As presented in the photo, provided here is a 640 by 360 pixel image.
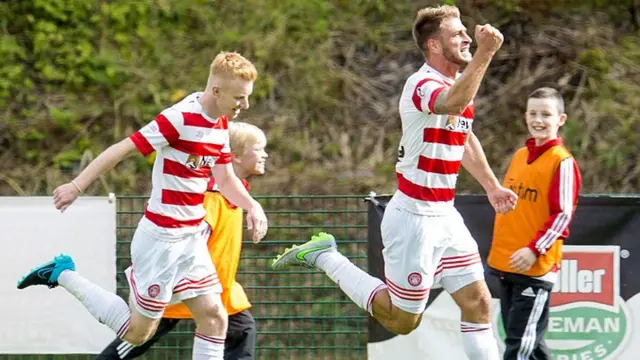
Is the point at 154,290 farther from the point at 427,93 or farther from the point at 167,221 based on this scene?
the point at 427,93

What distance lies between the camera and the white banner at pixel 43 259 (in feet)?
25.6

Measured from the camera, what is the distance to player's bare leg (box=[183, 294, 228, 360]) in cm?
654

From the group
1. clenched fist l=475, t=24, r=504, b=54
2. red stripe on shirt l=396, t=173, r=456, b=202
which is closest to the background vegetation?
red stripe on shirt l=396, t=173, r=456, b=202

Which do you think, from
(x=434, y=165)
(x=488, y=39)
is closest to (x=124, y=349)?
(x=434, y=165)

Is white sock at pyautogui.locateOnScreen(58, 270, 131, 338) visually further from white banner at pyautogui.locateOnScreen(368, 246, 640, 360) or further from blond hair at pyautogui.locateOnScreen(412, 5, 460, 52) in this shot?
white banner at pyautogui.locateOnScreen(368, 246, 640, 360)

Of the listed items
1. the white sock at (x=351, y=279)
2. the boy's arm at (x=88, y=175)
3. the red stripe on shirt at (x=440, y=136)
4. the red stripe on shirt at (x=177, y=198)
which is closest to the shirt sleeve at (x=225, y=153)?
the red stripe on shirt at (x=177, y=198)

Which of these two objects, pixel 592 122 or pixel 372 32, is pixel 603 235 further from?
pixel 372 32

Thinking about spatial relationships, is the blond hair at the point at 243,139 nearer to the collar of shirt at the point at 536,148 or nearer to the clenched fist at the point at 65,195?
the clenched fist at the point at 65,195

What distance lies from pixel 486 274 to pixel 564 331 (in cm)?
62

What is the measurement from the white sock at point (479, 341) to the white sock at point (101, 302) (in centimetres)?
189

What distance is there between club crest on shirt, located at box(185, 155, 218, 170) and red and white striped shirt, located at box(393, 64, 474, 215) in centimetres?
103

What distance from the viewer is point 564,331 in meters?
7.73

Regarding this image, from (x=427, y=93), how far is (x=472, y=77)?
0.44 m

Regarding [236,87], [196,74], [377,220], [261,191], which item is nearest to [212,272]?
[236,87]
